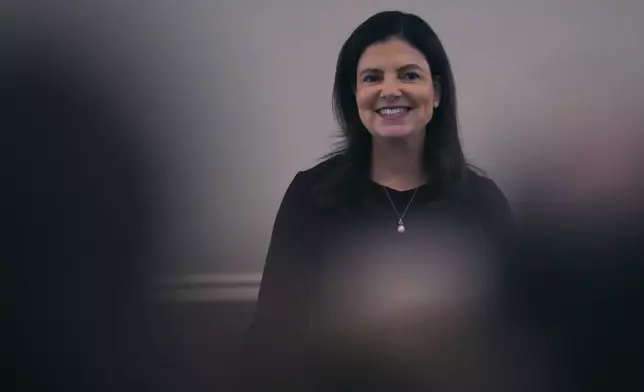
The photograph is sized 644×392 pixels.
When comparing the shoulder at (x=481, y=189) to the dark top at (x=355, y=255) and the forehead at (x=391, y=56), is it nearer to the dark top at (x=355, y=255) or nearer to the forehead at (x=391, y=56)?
the dark top at (x=355, y=255)

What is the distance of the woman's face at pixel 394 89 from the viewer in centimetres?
70

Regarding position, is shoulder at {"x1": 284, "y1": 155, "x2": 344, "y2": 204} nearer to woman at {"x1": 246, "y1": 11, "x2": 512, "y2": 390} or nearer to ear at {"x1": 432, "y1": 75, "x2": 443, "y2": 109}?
woman at {"x1": 246, "y1": 11, "x2": 512, "y2": 390}

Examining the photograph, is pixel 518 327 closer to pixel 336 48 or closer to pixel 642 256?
pixel 642 256

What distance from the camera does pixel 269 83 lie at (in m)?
0.74

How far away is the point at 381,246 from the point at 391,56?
0.91 ft

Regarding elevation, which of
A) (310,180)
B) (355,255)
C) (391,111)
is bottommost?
(355,255)

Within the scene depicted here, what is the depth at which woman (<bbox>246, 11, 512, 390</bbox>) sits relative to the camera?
726mm

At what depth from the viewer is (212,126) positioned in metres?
0.74

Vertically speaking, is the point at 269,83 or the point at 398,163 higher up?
the point at 269,83

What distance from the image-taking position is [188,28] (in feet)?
2.42

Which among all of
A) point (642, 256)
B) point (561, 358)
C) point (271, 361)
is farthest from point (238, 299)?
point (642, 256)

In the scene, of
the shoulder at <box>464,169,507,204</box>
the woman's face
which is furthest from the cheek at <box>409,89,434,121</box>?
the shoulder at <box>464,169,507,204</box>

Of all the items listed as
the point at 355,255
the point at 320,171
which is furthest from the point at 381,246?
the point at 320,171

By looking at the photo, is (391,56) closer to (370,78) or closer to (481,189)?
(370,78)
